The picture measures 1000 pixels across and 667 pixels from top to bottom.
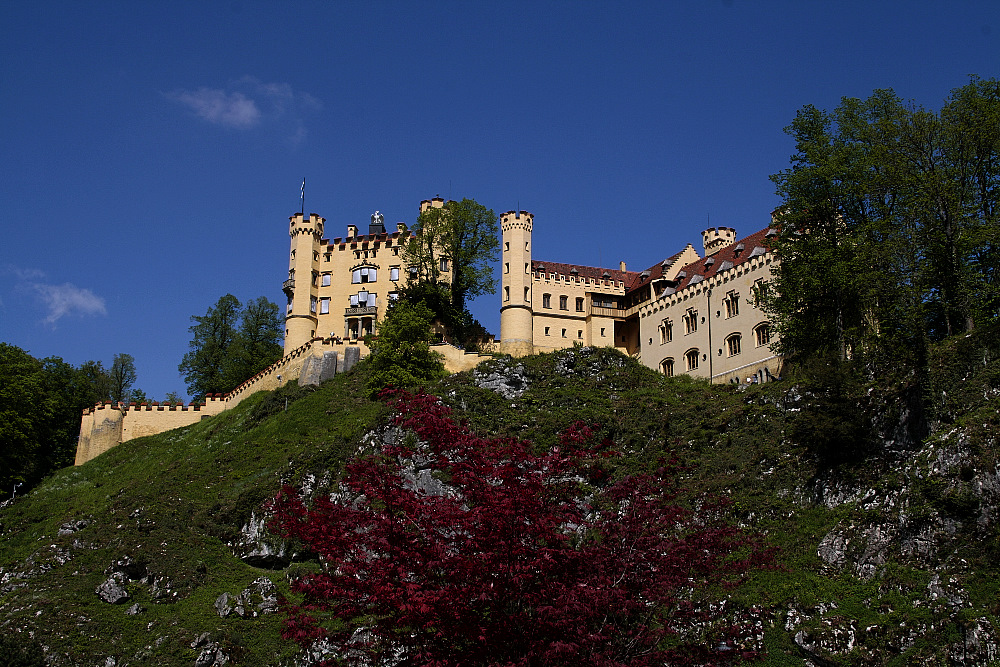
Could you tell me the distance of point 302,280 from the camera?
69750 mm

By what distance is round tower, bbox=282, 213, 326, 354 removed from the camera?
68438 mm

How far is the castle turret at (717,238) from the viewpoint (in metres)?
Result: 68.1

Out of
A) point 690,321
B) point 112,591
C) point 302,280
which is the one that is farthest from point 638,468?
point 302,280

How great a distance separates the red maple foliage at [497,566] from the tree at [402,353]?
36778 millimetres

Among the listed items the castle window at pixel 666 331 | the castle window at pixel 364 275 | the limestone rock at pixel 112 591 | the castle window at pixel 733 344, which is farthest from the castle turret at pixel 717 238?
the limestone rock at pixel 112 591

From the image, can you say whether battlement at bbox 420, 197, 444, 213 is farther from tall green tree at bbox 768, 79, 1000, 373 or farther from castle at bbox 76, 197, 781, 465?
tall green tree at bbox 768, 79, 1000, 373

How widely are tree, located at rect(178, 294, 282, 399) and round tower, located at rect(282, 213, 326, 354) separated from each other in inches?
216

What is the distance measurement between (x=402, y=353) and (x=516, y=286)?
41.9 feet

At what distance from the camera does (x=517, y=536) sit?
16.8 meters

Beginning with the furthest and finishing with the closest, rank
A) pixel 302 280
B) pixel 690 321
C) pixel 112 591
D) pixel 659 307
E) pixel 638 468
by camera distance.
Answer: pixel 302 280, pixel 659 307, pixel 690 321, pixel 638 468, pixel 112 591

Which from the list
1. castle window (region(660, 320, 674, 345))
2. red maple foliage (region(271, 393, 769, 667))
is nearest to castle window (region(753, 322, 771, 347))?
castle window (region(660, 320, 674, 345))

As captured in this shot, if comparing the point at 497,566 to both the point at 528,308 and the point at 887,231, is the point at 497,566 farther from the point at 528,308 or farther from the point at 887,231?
the point at 528,308

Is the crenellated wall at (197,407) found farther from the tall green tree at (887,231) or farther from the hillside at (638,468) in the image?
the tall green tree at (887,231)

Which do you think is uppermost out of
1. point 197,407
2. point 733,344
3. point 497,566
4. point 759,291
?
point 759,291
